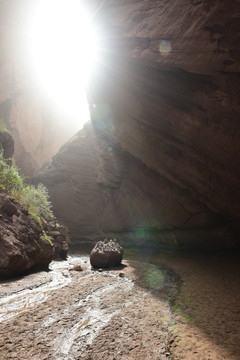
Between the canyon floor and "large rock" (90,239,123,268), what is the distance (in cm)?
182

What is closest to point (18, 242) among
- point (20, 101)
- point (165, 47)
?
point (165, 47)

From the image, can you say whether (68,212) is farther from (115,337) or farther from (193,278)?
(115,337)

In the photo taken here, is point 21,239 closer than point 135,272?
Yes

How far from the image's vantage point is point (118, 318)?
4.47 metres

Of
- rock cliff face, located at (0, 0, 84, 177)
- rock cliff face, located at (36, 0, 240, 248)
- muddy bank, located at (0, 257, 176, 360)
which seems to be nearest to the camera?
muddy bank, located at (0, 257, 176, 360)

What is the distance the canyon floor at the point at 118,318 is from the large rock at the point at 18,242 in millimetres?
405

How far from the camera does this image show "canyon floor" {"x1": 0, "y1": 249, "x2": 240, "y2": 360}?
11.0ft

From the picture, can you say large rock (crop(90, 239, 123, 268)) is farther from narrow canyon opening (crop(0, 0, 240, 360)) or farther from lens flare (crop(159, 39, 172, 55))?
lens flare (crop(159, 39, 172, 55))

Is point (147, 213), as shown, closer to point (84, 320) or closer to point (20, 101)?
point (84, 320)

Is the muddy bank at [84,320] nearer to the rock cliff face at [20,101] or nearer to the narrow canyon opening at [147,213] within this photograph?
the narrow canyon opening at [147,213]

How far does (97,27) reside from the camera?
11141 millimetres

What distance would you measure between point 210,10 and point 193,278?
7.33 metres

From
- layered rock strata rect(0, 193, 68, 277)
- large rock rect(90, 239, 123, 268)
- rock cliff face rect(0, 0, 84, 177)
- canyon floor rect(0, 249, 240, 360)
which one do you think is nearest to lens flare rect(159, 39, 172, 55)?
layered rock strata rect(0, 193, 68, 277)

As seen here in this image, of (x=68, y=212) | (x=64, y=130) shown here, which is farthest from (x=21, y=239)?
(x=64, y=130)
